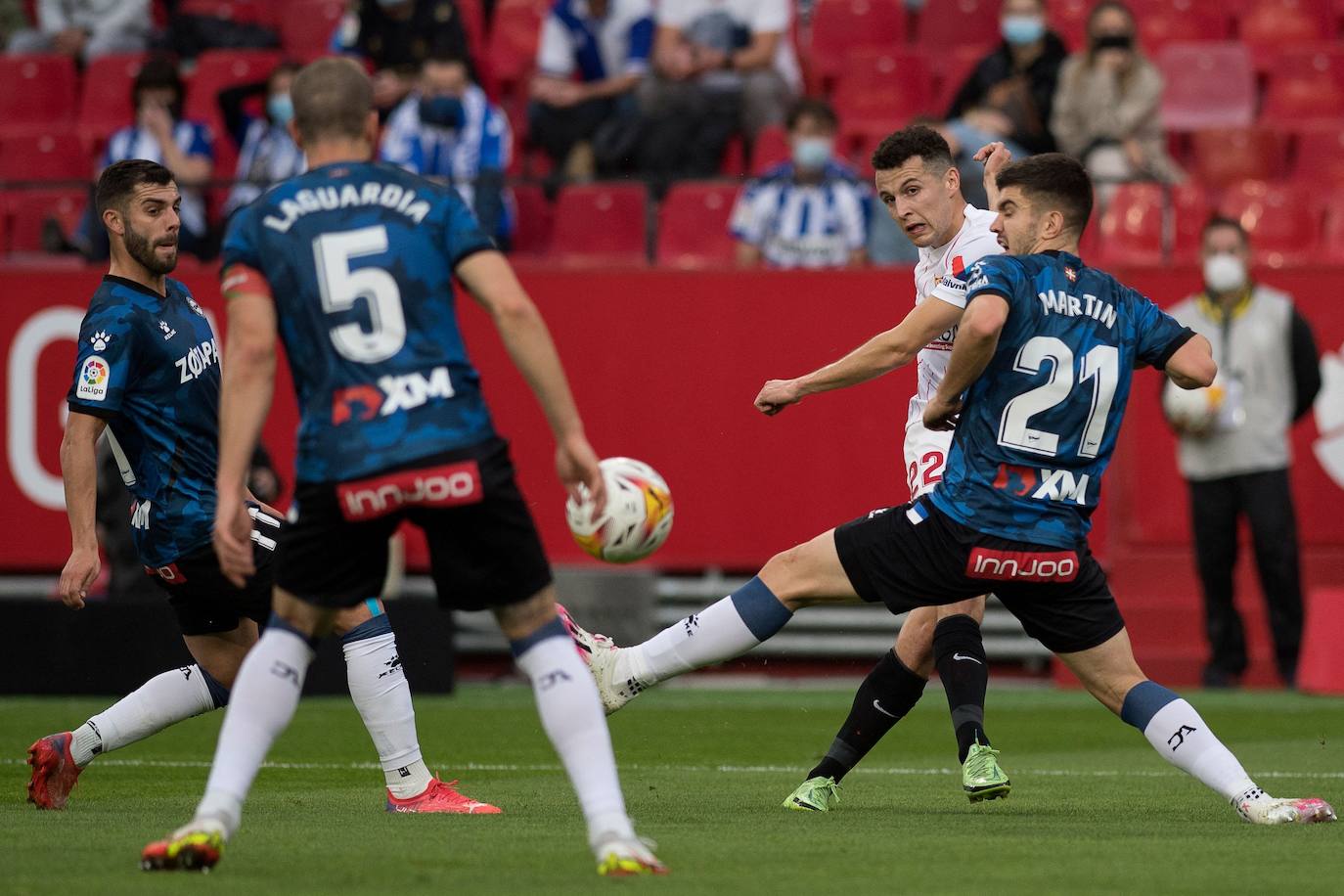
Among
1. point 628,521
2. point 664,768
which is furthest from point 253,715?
point 664,768

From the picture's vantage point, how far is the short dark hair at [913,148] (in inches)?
305

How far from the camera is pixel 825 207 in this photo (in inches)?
569

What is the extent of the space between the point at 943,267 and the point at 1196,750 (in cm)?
208

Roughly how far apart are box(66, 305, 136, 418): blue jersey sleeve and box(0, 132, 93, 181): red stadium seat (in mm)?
10481

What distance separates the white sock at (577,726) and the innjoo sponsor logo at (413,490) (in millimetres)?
443

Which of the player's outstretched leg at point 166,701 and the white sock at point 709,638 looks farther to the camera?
the player's outstretched leg at point 166,701

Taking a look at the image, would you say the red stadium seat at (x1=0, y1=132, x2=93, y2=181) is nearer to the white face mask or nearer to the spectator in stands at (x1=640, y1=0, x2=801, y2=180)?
the spectator in stands at (x1=640, y1=0, x2=801, y2=180)

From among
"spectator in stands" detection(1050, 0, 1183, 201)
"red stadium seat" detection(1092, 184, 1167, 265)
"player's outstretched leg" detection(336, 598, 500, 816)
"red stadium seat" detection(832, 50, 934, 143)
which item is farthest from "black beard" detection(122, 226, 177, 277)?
"red stadium seat" detection(832, 50, 934, 143)

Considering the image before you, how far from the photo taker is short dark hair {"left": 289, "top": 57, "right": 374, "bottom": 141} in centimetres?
561

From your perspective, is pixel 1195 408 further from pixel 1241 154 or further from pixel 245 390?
pixel 245 390

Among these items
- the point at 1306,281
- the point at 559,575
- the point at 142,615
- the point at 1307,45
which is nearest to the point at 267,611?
the point at 142,615

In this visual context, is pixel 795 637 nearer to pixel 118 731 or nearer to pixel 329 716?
pixel 329 716

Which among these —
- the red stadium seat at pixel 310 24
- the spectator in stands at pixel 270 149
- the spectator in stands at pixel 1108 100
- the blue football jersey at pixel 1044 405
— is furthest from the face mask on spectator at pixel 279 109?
the blue football jersey at pixel 1044 405

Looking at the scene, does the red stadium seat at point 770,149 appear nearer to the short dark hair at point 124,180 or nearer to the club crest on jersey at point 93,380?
the short dark hair at point 124,180
